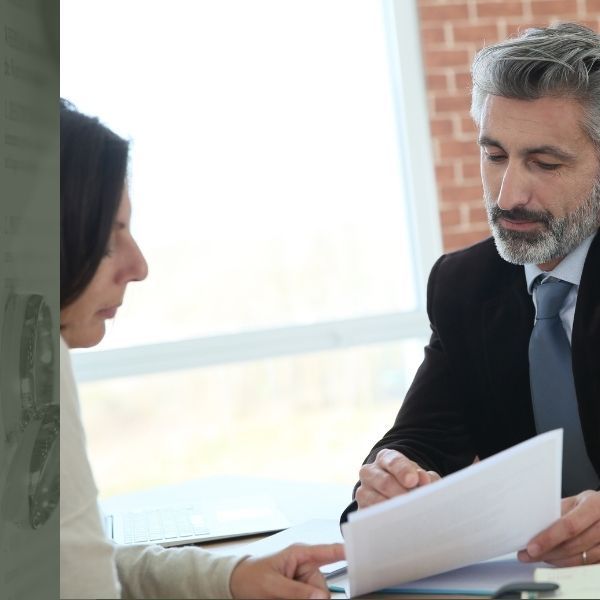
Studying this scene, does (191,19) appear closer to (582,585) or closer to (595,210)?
(595,210)

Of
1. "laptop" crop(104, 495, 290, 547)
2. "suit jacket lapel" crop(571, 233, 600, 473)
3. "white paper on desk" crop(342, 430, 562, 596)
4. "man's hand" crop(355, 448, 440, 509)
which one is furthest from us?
"suit jacket lapel" crop(571, 233, 600, 473)

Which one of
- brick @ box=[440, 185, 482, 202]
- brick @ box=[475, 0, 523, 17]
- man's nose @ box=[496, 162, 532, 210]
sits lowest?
man's nose @ box=[496, 162, 532, 210]

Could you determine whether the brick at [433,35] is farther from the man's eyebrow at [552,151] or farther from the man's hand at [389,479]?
the man's hand at [389,479]

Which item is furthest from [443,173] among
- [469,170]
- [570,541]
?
[570,541]

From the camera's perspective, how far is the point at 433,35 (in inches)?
150

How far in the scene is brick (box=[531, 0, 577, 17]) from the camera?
387 centimetres

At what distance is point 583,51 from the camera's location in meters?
1.62

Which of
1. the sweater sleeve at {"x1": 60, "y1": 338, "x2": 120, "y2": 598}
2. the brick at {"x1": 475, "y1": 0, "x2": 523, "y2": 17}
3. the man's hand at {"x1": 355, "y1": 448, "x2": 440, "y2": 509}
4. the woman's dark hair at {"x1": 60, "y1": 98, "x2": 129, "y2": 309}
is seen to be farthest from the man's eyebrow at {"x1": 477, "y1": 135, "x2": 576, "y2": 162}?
the brick at {"x1": 475, "y1": 0, "x2": 523, "y2": 17}

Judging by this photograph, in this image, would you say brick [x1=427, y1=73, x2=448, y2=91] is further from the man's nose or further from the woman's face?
the woman's face

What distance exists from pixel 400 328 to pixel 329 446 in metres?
0.62

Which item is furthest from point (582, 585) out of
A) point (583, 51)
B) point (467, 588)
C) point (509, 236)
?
point (583, 51)

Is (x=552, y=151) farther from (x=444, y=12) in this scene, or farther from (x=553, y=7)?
(x=553, y=7)

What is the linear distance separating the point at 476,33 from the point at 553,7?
355 mm

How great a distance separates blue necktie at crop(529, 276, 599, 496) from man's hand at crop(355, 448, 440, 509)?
42 cm
